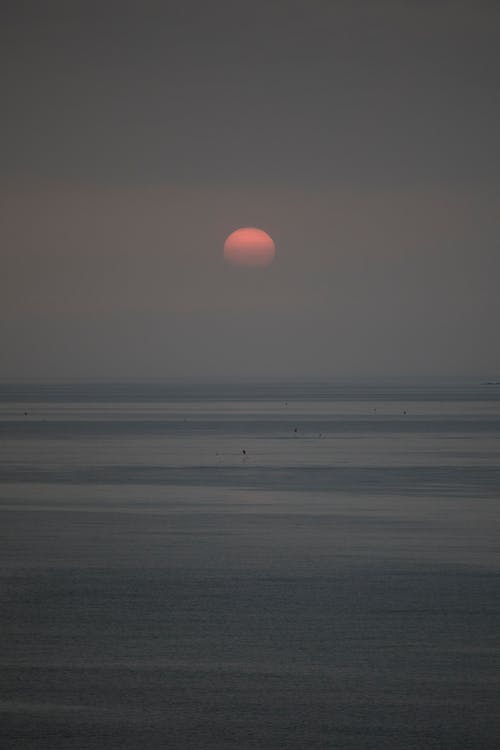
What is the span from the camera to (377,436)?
326ft

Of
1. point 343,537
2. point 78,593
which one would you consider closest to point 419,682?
point 78,593

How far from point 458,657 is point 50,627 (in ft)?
26.4

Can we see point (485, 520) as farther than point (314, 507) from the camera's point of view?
No

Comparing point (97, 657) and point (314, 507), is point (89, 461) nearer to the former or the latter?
point (314, 507)

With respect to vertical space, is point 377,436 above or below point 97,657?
above

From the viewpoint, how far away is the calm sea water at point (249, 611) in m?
18.5

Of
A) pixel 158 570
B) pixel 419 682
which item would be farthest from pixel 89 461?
pixel 419 682

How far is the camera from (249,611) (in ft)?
86.0

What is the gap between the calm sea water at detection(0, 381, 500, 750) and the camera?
18531mm

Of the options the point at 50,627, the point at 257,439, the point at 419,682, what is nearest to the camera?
the point at 419,682

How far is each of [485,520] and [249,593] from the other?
621 inches

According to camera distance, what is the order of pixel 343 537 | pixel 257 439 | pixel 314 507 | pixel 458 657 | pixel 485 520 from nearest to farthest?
pixel 458 657, pixel 343 537, pixel 485 520, pixel 314 507, pixel 257 439

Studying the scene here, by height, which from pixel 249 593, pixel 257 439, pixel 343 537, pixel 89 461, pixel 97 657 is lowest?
pixel 97 657

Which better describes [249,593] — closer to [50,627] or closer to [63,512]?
[50,627]
